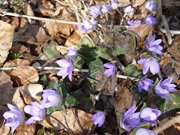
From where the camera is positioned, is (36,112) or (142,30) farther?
(142,30)

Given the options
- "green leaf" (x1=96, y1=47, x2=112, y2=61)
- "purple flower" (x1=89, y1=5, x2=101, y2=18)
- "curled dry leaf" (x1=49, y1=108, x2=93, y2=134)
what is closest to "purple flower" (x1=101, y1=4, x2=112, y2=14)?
"purple flower" (x1=89, y1=5, x2=101, y2=18)

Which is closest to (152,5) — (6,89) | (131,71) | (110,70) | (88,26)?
(88,26)

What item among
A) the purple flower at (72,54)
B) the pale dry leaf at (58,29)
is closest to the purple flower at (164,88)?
the purple flower at (72,54)

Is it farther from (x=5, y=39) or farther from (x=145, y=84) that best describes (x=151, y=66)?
(x=5, y=39)

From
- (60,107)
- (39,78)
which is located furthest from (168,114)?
(39,78)

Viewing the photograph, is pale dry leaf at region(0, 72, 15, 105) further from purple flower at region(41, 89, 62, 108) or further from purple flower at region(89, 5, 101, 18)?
purple flower at region(89, 5, 101, 18)

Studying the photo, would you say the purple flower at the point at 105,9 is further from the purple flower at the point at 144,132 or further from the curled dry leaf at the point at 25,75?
the purple flower at the point at 144,132
